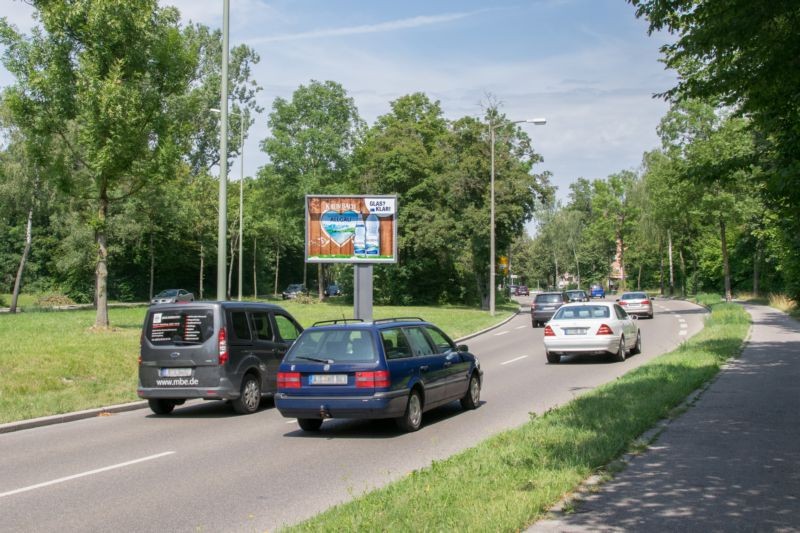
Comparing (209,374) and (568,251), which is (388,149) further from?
(568,251)

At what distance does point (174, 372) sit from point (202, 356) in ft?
1.81

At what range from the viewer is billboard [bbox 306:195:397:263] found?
26625 mm

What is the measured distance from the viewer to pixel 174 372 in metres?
12.9

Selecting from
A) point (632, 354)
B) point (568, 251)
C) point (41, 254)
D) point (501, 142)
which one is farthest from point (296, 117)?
point (568, 251)

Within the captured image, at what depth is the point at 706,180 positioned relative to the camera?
1227cm

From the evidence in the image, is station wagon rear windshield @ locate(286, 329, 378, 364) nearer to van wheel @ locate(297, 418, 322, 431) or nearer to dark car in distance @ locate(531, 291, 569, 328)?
van wheel @ locate(297, 418, 322, 431)

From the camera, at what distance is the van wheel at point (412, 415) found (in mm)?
10742

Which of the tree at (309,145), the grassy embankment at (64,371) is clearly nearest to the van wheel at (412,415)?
the grassy embankment at (64,371)

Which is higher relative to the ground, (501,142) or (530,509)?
(501,142)

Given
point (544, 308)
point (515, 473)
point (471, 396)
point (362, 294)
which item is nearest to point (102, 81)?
point (362, 294)

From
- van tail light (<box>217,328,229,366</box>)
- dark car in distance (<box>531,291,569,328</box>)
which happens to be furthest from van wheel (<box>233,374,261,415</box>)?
dark car in distance (<box>531,291,569,328</box>)

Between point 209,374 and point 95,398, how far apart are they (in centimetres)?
306

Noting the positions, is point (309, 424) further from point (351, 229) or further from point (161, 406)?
point (351, 229)

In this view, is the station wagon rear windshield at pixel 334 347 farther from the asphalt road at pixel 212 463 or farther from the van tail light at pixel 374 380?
the asphalt road at pixel 212 463
